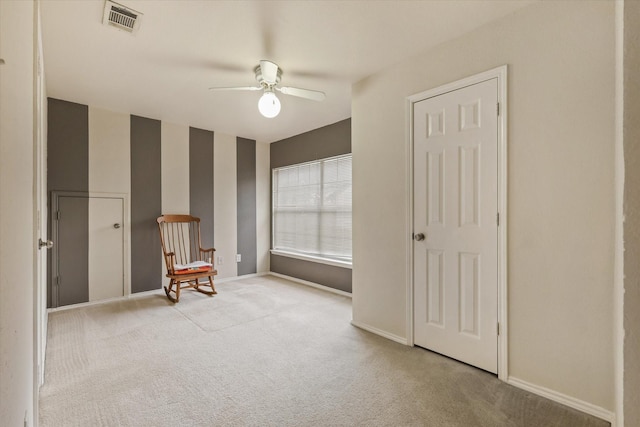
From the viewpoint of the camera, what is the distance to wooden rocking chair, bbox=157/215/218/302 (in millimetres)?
3695

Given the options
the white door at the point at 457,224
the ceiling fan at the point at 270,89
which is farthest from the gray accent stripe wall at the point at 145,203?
the white door at the point at 457,224

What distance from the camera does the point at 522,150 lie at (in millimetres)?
1877

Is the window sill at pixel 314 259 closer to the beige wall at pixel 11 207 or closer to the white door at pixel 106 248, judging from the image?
the white door at pixel 106 248

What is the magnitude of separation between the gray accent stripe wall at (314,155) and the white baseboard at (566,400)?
225cm

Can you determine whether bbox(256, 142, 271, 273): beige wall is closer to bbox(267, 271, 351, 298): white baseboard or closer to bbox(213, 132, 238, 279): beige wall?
bbox(267, 271, 351, 298): white baseboard

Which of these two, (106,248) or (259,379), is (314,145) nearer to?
(106,248)

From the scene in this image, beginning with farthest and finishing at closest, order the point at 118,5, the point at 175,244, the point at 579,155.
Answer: the point at 175,244 < the point at 118,5 < the point at 579,155

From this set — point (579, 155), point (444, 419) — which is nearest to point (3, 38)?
point (444, 419)

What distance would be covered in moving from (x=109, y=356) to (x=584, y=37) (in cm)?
384

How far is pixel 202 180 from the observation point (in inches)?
178

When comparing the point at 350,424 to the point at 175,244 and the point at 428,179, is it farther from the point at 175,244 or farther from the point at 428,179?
the point at 175,244

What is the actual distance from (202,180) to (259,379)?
335 cm

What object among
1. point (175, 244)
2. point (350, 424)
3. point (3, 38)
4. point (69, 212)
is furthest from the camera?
point (175, 244)
